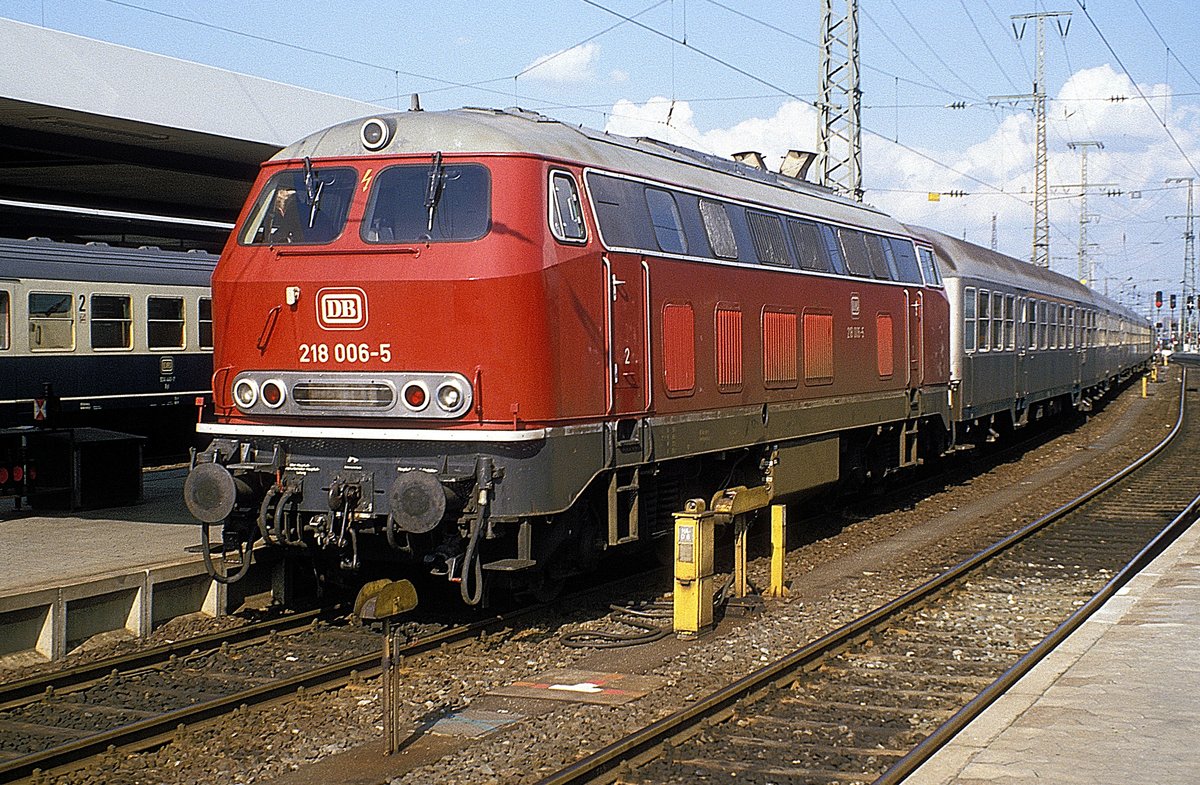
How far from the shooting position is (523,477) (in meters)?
8.70

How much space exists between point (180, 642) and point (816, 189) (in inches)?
Answer: 363

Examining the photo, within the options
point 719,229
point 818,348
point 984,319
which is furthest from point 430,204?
point 984,319

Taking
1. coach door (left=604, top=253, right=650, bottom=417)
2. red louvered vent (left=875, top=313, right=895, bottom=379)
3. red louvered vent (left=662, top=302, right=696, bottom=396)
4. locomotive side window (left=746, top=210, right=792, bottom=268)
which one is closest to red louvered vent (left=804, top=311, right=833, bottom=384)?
locomotive side window (left=746, top=210, right=792, bottom=268)

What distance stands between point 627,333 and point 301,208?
263cm

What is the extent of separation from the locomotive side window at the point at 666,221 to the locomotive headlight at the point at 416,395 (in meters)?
2.56

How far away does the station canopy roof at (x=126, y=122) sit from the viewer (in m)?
11.2

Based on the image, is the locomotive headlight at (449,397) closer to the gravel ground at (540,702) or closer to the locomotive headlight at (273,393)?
the locomotive headlight at (273,393)

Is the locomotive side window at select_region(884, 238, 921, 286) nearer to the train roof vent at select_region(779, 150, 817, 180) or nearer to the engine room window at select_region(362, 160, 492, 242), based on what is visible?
the train roof vent at select_region(779, 150, 817, 180)

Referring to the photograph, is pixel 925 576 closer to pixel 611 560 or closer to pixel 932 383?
pixel 611 560

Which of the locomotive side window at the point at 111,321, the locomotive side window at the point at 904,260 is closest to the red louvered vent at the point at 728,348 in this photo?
the locomotive side window at the point at 904,260

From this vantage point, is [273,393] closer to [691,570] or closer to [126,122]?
[691,570]

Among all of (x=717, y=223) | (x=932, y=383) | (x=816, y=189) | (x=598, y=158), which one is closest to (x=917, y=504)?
(x=932, y=383)

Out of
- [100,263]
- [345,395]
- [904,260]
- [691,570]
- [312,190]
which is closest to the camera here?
[345,395]

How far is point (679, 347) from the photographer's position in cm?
1061
